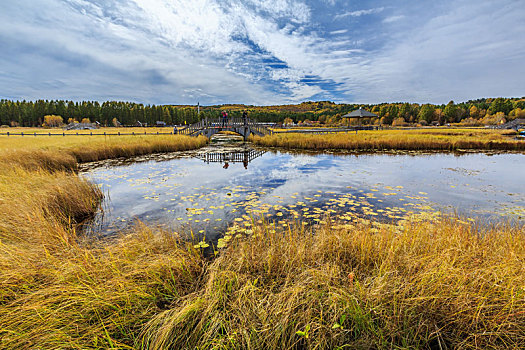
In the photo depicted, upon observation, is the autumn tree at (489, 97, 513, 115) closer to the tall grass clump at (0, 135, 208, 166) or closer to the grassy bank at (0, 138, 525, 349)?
the tall grass clump at (0, 135, 208, 166)

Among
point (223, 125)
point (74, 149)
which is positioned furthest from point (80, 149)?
point (223, 125)

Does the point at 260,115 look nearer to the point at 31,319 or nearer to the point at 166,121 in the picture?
the point at 166,121

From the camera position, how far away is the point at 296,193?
9.20 meters

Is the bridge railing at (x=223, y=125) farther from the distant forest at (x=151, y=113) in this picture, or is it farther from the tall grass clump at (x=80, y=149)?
the distant forest at (x=151, y=113)

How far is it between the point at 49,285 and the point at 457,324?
490cm

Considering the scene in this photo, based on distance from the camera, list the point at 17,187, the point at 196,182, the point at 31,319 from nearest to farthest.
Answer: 1. the point at 31,319
2. the point at 17,187
3. the point at 196,182

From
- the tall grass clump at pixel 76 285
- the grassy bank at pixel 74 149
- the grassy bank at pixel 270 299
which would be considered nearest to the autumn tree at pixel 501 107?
the grassy bank at pixel 74 149

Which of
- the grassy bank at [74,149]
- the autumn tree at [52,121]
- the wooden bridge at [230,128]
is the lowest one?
the grassy bank at [74,149]

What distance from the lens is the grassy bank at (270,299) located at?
224 cm

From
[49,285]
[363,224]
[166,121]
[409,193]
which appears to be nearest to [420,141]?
[409,193]

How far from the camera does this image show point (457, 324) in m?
2.44

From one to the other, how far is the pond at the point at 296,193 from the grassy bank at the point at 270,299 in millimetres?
2321

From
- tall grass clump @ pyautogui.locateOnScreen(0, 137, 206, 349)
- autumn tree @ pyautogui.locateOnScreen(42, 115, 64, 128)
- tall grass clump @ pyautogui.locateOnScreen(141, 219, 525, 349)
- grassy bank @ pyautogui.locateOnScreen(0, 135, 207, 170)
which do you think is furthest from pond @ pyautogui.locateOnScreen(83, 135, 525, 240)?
autumn tree @ pyautogui.locateOnScreen(42, 115, 64, 128)

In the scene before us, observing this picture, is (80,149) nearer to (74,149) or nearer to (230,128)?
(74,149)
